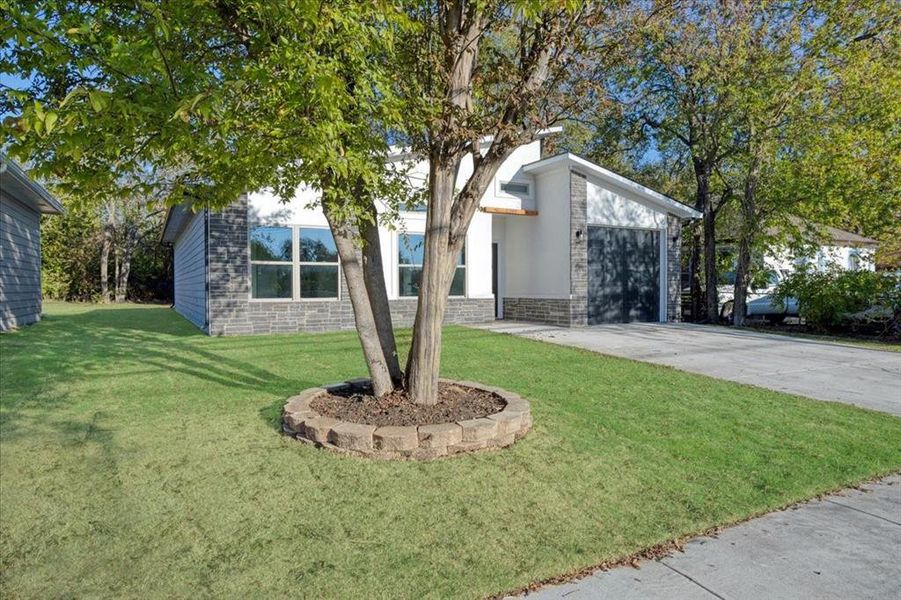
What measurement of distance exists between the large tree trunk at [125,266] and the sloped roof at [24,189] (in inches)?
534

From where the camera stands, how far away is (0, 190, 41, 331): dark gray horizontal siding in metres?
11.7

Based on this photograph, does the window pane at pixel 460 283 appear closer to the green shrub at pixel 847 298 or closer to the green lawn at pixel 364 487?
the green lawn at pixel 364 487

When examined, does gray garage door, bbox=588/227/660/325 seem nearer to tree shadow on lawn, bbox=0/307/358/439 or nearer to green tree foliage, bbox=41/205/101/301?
tree shadow on lawn, bbox=0/307/358/439

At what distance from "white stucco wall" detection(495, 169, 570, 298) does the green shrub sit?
5.73 m

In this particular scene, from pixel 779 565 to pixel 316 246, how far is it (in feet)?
34.5

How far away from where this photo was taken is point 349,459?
389 cm

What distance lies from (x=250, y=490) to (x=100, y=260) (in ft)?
98.6

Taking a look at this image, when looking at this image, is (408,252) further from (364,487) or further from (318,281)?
(364,487)

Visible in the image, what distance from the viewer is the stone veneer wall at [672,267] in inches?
581

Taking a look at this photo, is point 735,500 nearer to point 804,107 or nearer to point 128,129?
point 128,129

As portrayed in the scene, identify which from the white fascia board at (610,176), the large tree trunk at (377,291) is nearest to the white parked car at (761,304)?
the white fascia board at (610,176)

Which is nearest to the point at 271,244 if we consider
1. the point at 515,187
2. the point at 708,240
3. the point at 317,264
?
the point at 317,264

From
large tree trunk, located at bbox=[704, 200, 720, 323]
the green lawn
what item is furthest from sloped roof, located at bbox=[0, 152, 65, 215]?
large tree trunk, located at bbox=[704, 200, 720, 323]

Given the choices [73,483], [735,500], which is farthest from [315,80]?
[735,500]
